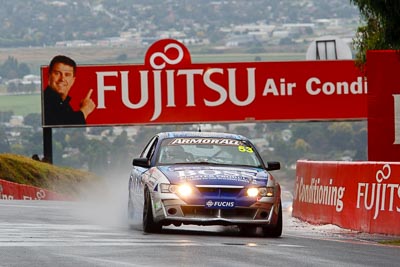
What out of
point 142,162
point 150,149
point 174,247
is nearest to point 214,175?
point 142,162

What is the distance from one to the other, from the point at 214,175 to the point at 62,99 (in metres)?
31.9

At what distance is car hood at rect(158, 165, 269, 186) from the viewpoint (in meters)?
19.4

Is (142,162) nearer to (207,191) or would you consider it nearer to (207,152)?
(207,152)

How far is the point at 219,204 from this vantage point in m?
19.3

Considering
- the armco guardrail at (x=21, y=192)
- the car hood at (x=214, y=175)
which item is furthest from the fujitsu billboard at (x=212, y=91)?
the car hood at (x=214, y=175)

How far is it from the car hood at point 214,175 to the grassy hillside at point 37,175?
2895cm

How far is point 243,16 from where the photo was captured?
18688cm

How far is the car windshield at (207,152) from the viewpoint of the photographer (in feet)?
66.9

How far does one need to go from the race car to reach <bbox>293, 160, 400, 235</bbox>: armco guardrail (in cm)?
172

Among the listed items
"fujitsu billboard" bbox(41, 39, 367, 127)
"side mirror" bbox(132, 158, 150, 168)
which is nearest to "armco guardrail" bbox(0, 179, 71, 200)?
"fujitsu billboard" bbox(41, 39, 367, 127)

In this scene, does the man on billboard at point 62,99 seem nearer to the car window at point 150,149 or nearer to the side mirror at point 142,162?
the car window at point 150,149

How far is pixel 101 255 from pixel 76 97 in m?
35.8

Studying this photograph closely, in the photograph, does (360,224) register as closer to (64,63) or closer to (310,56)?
(64,63)

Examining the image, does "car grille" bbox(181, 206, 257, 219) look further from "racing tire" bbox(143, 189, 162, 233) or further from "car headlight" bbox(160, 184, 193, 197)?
"racing tire" bbox(143, 189, 162, 233)
